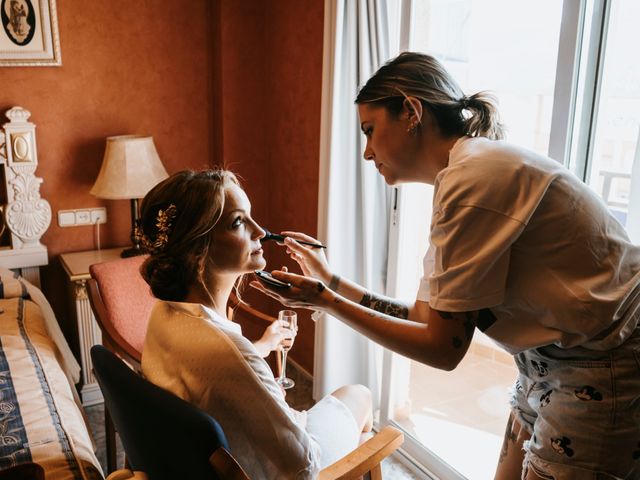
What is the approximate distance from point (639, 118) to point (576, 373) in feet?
3.00

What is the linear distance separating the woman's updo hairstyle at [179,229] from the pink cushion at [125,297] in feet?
3.15

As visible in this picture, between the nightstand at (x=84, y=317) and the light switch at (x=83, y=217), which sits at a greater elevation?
the light switch at (x=83, y=217)

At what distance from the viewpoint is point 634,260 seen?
119cm

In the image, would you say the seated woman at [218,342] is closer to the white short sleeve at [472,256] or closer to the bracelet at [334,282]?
the bracelet at [334,282]

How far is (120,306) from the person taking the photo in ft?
7.88

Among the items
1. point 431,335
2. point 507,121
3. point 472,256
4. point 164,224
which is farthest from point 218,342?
point 507,121

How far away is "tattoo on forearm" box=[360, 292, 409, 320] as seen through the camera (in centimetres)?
163

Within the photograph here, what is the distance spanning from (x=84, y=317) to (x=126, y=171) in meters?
0.73

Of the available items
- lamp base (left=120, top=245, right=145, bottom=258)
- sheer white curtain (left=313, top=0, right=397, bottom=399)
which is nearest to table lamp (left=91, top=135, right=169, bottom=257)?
lamp base (left=120, top=245, right=145, bottom=258)

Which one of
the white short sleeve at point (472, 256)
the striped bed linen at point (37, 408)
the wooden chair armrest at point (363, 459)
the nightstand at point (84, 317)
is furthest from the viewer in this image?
the nightstand at point (84, 317)

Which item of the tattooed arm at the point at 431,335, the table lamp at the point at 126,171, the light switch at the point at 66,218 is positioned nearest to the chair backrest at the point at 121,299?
the table lamp at the point at 126,171

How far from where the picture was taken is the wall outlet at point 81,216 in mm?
3148

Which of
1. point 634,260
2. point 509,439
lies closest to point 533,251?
point 634,260

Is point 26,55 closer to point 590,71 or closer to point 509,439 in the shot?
point 590,71
